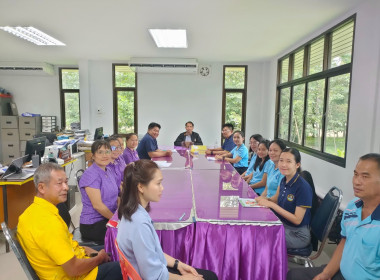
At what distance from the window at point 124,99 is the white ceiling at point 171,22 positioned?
1.16 m

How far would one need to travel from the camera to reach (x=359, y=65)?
9.53ft

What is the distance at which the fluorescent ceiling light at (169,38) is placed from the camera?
385 cm

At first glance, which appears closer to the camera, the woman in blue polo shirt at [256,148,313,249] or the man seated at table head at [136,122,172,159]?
the woman in blue polo shirt at [256,148,313,249]

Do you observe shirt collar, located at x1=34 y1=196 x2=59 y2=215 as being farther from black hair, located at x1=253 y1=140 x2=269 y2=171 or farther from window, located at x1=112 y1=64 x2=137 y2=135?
window, located at x1=112 y1=64 x2=137 y2=135

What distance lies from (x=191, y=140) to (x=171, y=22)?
271 centimetres

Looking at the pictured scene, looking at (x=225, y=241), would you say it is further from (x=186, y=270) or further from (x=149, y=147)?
(x=149, y=147)

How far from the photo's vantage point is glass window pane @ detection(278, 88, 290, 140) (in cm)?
526

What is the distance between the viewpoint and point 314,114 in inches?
162

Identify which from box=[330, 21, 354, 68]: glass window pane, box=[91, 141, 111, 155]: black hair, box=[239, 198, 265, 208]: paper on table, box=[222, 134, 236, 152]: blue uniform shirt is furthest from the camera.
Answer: box=[222, 134, 236, 152]: blue uniform shirt

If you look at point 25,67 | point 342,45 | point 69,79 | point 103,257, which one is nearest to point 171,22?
point 342,45

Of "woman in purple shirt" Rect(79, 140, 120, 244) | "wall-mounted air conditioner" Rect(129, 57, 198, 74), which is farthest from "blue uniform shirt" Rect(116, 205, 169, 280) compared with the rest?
"wall-mounted air conditioner" Rect(129, 57, 198, 74)

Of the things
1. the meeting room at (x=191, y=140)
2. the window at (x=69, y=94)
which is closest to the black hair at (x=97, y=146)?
the meeting room at (x=191, y=140)

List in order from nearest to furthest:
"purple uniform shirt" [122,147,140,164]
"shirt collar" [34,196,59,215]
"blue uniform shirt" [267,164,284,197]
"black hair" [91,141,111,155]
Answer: "shirt collar" [34,196,59,215]
"black hair" [91,141,111,155]
"blue uniform shirt" [267,164,284,197]
"purple uniform shirt" [122,147,140,164]

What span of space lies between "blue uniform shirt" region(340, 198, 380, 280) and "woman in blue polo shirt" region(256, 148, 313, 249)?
1.35 ft
